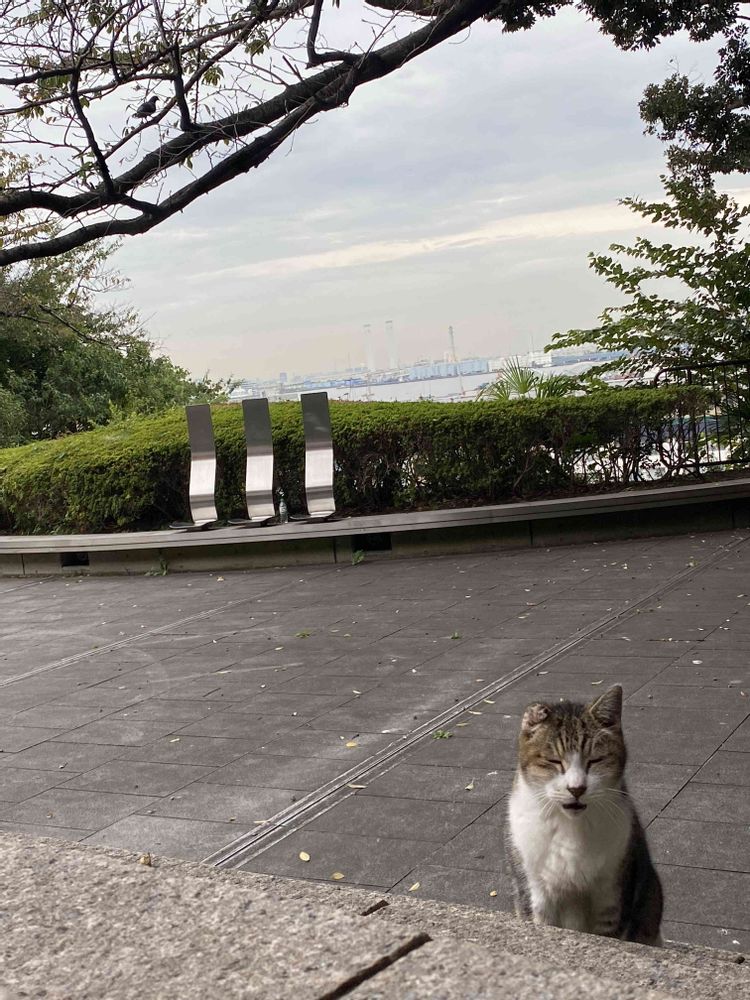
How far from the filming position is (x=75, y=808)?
5336 millimetres

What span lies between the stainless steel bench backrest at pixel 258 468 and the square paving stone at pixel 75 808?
24.5 feet

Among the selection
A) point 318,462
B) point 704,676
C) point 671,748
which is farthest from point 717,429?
point 671,748

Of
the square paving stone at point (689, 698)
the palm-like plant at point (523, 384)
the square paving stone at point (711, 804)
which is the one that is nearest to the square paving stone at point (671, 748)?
the square paving stone at point (711, 804)

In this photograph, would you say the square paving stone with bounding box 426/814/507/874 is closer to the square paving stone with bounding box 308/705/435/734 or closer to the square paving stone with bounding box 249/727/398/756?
the square paving stone with bounding box 249/727/398/756

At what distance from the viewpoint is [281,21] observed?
8578 millimetres

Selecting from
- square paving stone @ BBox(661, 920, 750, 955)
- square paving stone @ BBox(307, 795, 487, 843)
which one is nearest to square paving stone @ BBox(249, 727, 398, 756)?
square paving stone @ BBox(307, 795, 487, 843)

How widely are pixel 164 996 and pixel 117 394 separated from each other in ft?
75.7

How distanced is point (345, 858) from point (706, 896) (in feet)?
4.63

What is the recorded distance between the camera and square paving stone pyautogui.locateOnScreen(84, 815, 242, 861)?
15.4 feet

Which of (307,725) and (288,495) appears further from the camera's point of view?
(288,495)

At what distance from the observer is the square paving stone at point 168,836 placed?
468 cm

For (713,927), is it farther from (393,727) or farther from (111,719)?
(111,719)

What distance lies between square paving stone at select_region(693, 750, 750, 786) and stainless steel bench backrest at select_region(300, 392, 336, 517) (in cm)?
777

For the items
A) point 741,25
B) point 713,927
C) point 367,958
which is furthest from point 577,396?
point 367,958
